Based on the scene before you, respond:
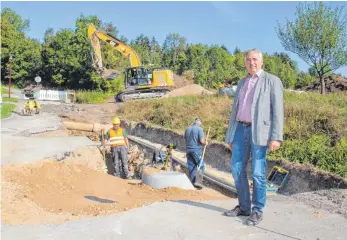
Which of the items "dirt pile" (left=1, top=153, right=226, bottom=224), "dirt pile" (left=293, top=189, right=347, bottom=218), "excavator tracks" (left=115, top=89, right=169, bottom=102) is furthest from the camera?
"excavator tracks" (left=115, top=89, right=169, bottom=102)

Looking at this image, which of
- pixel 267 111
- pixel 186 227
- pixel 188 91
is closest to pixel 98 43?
pixel 188 91

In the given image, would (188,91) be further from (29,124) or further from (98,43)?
(29,124)

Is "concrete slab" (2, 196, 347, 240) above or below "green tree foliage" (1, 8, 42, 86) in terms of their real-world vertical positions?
below

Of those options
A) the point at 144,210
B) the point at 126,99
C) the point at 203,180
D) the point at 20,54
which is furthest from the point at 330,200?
the point at 20,54

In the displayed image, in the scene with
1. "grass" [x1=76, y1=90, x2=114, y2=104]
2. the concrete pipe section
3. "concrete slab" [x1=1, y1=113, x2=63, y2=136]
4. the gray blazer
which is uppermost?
the gray blazer

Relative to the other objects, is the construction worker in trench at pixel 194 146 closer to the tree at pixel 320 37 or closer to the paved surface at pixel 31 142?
the paved surface at pixel 31 142

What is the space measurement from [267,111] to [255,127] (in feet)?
0.69

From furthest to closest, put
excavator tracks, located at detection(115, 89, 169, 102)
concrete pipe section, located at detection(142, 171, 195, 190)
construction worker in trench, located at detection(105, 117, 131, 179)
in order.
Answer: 1. excavator tracks, located at detection(115, 89, 169, 102)
2. construction worker in trench, located at detection(105, 117, 131, 179)
3. concrete pipe section, located at detection(142, 171, 195, 190)

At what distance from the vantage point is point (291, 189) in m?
10.1

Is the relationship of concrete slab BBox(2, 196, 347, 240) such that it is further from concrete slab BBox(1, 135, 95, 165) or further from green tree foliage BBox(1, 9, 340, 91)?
green tree foliage BBox(1, 9, 340, 91)

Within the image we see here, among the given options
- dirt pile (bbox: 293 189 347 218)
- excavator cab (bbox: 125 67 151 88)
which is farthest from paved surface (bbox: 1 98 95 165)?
excavator cab (bbox: 125 67 151 88)

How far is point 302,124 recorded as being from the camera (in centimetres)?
1328

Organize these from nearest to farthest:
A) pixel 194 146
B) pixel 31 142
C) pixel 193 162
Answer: pixel 194 146 < pixel 193 162 < pixel 31 142

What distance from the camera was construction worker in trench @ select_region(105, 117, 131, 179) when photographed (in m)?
12.4
